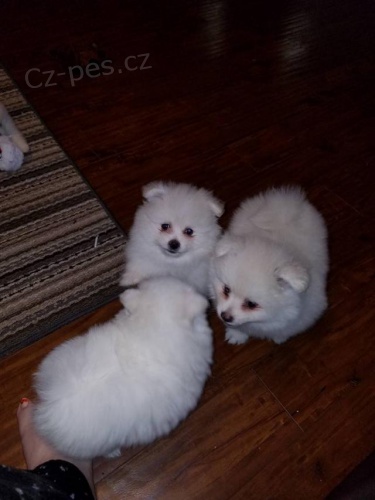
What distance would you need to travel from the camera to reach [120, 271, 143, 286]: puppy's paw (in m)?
1.66

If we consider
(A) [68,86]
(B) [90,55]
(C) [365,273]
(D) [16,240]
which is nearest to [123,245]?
(D) [16,240]

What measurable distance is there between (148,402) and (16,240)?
43.9 inches

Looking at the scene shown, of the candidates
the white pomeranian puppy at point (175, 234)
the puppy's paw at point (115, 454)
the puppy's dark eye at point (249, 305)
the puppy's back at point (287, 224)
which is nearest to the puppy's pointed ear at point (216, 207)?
the white pomeranian puppy at point (175, 234)

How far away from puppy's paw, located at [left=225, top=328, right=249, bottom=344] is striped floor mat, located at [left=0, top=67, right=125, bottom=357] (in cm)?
50

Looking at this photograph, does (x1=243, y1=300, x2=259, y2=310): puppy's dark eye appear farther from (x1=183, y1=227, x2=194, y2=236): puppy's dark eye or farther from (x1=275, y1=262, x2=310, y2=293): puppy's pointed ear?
(x1=183, y1=227, x2=194, y2=236): puppy's dark eye

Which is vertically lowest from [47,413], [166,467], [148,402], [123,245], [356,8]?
[356,8]

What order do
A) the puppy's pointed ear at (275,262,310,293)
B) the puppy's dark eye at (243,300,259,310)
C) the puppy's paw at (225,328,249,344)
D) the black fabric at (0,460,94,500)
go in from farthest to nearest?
the puppy's paw at (225,328,249,344) → the puppy's dark eye at (243,300,259,310) → the puppy's pointed ear at (275,262,310,293) → the black fabric at (0,460,94,500)

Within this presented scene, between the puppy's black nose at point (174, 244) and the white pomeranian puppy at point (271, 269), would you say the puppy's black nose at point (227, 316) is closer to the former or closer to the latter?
the white pomeranian puppy at point (271, 269)

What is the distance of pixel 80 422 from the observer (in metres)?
1.04

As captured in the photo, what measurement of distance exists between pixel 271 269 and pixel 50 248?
3.47 feet

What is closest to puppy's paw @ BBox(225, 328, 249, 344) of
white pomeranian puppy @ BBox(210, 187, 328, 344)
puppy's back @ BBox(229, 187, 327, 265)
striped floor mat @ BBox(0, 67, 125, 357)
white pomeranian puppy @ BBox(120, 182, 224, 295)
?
white pomeranian puppy @ BBox(210, 187, 328, 344)

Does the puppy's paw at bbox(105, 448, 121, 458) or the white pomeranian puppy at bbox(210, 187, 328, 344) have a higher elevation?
the white pomeranian puppy at bbox(210, 187, 328, 344)

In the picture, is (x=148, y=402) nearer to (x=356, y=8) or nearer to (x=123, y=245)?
(x=123, y=245)

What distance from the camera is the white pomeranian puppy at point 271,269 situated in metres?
1.26
